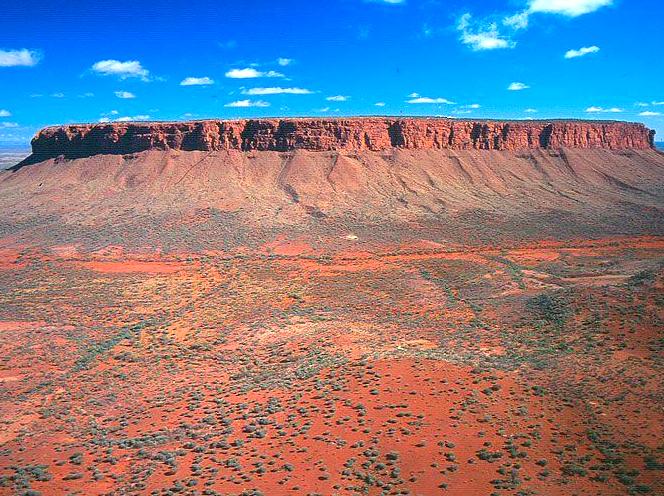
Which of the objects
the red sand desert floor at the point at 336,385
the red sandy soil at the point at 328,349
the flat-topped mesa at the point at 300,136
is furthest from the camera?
the flat-topped mesa at the point at 300,136

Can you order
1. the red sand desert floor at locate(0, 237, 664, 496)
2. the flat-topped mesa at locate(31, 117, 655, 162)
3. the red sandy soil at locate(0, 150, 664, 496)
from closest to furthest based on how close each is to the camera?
the red sand desert floor at locate(0, 237, 664, 496) → the red sandy soil at locate(0, 150, 664, 496) → the flat-topped mesa at locate(31, 117, 655, 162)

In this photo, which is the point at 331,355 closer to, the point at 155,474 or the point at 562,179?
the point at 155,474

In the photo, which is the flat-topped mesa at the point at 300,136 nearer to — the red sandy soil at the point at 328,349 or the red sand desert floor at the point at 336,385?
the red sandy soil at the point at 328,349

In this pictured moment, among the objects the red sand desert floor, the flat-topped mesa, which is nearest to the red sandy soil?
the red sand desert floor

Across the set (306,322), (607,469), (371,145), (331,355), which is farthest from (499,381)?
(371,145)

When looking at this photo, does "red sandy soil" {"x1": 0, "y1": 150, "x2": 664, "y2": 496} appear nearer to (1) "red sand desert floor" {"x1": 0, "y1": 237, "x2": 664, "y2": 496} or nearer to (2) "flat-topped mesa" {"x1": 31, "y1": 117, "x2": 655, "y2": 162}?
(1) "red sand desert floor" {"x1": 0, "y1": 237, "x2": 664, "y2": 496}

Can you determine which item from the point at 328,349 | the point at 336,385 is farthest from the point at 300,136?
the point at 336,385

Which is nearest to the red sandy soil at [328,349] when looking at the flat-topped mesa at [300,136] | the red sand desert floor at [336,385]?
the red sand desert floor at [336,385]

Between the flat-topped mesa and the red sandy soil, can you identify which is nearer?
the red sandy soil
